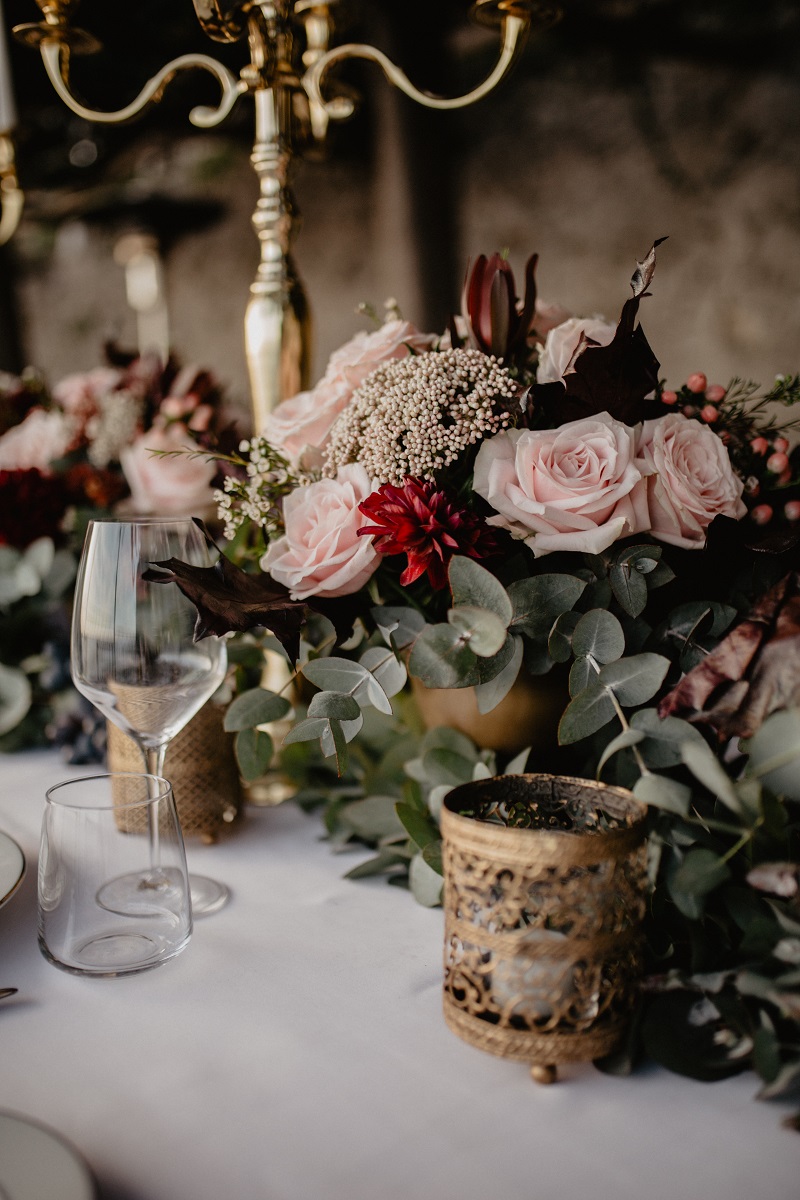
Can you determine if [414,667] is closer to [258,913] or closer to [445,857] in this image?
[445,857]

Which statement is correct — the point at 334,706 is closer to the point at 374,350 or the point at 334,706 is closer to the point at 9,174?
the point at 374,350

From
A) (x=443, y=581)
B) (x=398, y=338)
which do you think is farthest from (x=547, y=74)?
(x=443, y=581)

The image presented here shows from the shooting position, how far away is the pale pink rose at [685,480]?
1.77 feet

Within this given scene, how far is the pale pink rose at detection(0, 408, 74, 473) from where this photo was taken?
1.14m

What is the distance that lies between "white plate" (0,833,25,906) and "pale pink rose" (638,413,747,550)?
0.47m

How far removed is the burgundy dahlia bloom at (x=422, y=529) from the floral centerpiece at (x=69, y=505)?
380 mm

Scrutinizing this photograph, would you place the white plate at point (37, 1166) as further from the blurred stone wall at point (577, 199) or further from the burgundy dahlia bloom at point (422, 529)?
the blurred stone wall at point (577, 199)

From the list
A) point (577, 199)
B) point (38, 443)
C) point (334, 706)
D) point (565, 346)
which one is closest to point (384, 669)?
point (334, 706)

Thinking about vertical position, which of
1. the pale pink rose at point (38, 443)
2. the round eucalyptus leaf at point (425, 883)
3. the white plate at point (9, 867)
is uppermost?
the pale pink rose at point (38, 443)

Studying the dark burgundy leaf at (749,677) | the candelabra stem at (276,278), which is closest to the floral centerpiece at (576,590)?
the dark burgundy leaf at (749,677)

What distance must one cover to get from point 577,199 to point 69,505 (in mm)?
2001

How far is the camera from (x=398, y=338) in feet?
2.17

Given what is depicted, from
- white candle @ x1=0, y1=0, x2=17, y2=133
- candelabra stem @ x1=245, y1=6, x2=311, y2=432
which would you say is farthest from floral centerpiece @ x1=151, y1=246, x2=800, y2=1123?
white candle @ x1=0, y1=0, x2=17, y2=133

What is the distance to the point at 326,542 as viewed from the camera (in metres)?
0.58
